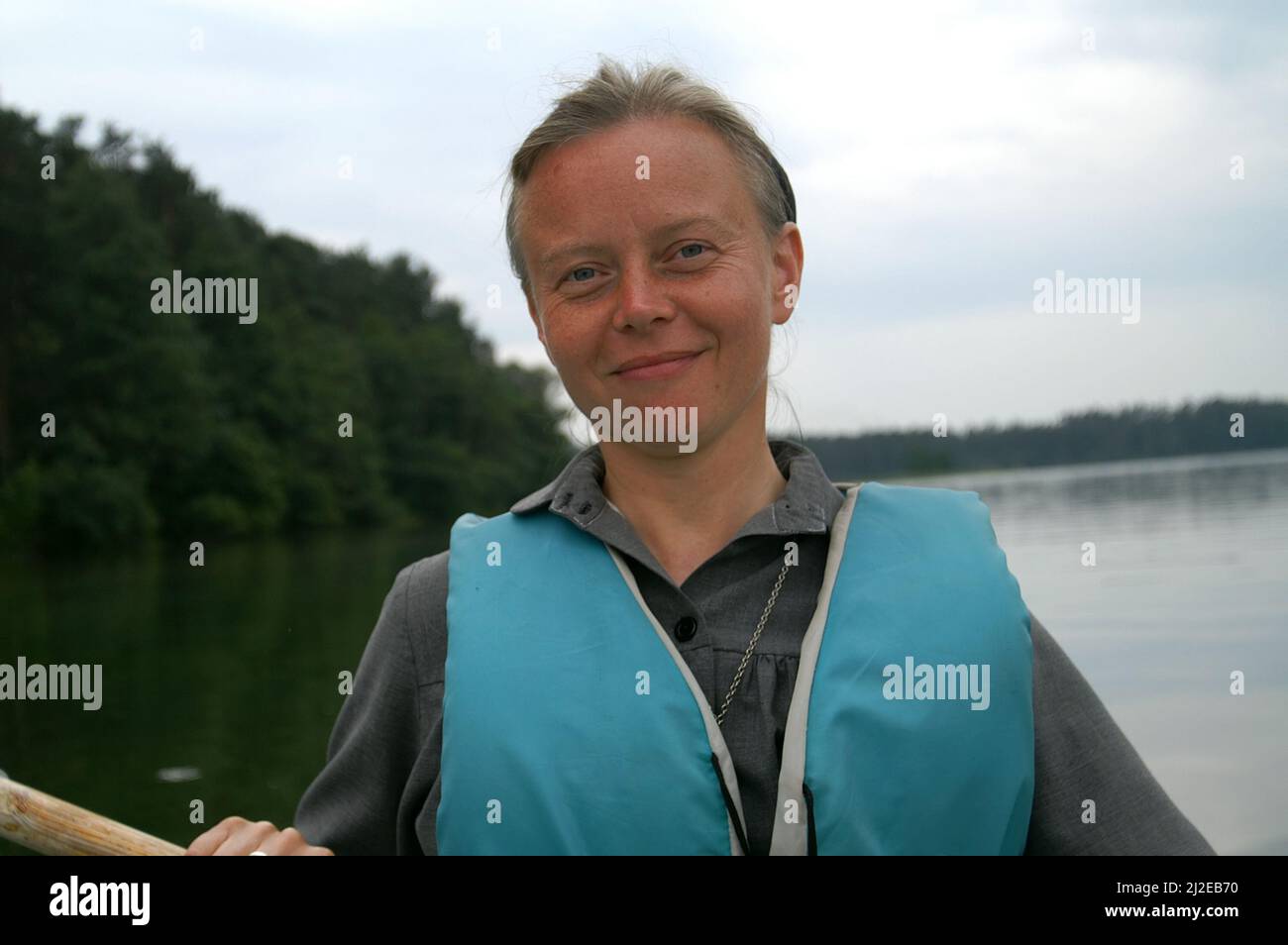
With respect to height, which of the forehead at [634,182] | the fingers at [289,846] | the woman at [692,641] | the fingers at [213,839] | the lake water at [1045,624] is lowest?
the lake water at [1045,624]

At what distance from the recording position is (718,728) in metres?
1.81

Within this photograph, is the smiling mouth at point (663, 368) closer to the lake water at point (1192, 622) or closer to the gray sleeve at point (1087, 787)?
the gray sleeve at point (1087, 787)

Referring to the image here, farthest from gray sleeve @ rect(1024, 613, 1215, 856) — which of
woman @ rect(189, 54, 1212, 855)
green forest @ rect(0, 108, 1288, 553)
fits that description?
green forest @ rect(0, 108, 1288, 553)

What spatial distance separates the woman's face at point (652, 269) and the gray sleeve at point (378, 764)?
0.45 meters

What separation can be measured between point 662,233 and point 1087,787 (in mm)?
996

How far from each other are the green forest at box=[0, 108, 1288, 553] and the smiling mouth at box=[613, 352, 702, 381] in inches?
1109

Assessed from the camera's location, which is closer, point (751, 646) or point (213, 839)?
point (213, 839)

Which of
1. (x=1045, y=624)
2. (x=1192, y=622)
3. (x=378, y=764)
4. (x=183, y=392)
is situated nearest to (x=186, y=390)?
(x=183, y=392)

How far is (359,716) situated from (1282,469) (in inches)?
759

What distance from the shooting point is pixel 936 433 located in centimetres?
287

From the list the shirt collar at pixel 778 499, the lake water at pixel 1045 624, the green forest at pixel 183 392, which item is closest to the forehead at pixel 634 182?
the shirt collar at pixel 778 499

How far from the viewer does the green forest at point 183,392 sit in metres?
36.2

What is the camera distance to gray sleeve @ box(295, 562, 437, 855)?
6.29 feet

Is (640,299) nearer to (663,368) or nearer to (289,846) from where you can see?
(663,368)
